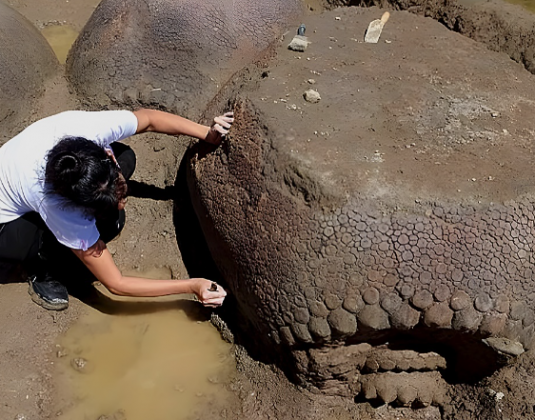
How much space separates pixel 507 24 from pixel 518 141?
1043 millimetres

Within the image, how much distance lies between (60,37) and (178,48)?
116cm

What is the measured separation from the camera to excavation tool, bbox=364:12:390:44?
6.98 feet

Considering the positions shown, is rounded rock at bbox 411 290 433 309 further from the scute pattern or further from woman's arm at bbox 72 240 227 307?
woman's arm at bbox 72 240 227 307

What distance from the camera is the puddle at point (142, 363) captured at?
1758 mm

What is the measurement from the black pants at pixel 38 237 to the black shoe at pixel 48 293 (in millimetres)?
62

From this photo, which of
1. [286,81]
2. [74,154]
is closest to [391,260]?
[286,81]

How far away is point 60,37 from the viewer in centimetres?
323

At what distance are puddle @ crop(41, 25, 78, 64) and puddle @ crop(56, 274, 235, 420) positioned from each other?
174 cm

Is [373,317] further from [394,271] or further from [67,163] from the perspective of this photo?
[67,163]

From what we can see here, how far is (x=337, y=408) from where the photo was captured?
1.73m

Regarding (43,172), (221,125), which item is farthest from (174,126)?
(43,172)

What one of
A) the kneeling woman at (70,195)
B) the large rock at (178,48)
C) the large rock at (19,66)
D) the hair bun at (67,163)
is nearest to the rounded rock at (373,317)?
the kneeling woman at (70,195)

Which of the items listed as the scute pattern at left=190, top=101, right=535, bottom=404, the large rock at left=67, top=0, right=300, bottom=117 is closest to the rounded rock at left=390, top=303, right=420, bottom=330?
the scute pattern at left=190, top=101, right=535, bottom=404

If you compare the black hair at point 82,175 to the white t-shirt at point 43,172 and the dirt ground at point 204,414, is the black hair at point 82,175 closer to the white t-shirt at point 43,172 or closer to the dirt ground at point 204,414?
the white t-shirt at point 43,172
